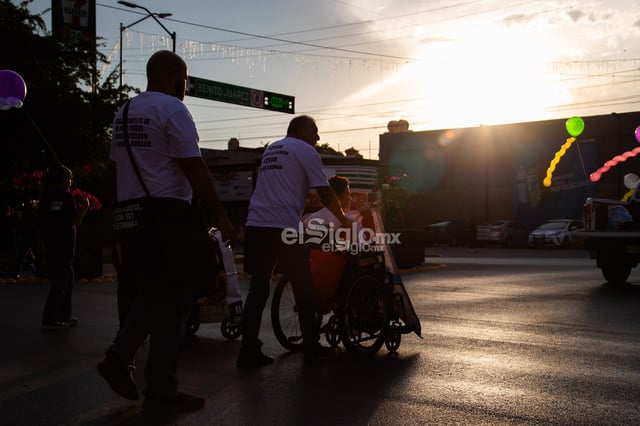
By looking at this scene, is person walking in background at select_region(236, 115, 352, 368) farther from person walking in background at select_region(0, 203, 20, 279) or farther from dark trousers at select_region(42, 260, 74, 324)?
person walking in background at select_region(0, 203, 20, 279)

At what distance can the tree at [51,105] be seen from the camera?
2331cm

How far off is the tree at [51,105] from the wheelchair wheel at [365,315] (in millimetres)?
18071

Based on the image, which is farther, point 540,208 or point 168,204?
point 540,208

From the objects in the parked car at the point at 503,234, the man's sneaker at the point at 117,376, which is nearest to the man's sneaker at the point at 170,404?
the man's sneaker at the point at 117,376

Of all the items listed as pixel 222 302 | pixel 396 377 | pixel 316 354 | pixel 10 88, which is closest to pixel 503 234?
pixel 10 88

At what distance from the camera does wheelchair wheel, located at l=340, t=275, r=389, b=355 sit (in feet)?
21.0

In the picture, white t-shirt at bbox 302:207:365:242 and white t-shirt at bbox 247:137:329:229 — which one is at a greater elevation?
white t-shirt at bbox 247:137:329:229

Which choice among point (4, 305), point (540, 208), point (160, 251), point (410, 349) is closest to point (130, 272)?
point (160, 251)

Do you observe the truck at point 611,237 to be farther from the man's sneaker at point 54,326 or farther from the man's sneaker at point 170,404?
the man's sneaker at point 170,404

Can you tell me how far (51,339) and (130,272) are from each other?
333cm

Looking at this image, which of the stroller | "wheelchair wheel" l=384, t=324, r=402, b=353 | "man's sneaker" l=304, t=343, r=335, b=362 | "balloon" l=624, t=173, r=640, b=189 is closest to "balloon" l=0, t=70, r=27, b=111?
the stroller

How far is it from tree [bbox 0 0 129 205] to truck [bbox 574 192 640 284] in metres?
15.3

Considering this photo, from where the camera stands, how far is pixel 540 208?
4809cm

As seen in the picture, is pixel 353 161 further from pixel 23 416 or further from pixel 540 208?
pixel 23 416
